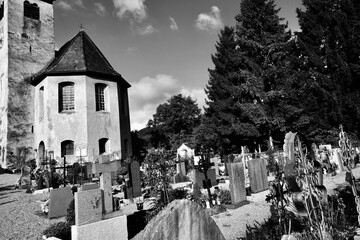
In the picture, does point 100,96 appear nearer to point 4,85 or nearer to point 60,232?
point 4,85

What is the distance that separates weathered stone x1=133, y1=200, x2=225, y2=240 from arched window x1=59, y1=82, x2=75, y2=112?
19059 mm

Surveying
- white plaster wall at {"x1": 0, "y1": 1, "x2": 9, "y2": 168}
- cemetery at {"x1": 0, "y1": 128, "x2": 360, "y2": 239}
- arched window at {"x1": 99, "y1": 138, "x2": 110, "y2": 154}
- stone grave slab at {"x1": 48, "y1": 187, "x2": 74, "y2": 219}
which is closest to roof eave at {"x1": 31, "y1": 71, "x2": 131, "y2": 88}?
white plaster wall at {"x1": 0, "y1": 1, "x2": 9, "y2": 168}

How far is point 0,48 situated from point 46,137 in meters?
10.8

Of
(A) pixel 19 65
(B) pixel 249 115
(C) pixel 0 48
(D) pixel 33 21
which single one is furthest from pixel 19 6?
(B) pixel 249 115

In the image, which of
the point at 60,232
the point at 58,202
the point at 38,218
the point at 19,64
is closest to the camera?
the point at 60,232

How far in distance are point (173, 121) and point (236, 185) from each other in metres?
42.6

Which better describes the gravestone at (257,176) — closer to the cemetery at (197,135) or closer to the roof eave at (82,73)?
the cemetery at (197,135)

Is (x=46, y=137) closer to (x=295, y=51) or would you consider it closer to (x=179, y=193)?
(x=179, y=193)

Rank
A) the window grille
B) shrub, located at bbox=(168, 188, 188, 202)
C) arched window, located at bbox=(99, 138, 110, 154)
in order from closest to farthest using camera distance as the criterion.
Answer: shrub, located at bbox=(168, 188, 188, 202)
arched window, located at bbox=(99, 138, 110, 154)
the window grille

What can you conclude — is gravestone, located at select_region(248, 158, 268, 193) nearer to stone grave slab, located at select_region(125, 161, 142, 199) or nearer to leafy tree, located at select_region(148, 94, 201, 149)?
stone grave slab, located at select_region(125, 161, 142, 199)

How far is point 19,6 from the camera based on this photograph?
22.5m

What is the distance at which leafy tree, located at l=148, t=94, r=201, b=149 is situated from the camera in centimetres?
5053

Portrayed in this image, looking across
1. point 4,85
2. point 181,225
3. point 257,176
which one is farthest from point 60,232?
point 4,85

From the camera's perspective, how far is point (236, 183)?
806 cm
